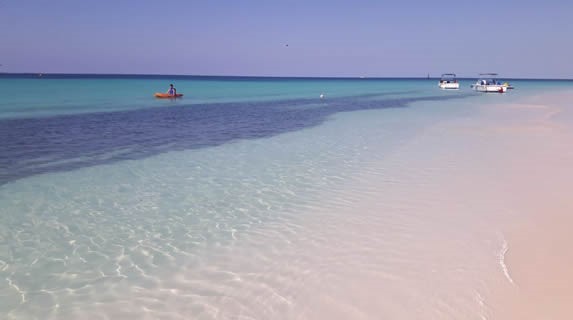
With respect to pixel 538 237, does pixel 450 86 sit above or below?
above

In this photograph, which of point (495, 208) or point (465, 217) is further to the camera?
point (495, 208)

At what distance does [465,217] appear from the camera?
21.6ft

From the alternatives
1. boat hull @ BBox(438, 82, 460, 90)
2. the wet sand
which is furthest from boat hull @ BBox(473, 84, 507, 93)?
the wet sand

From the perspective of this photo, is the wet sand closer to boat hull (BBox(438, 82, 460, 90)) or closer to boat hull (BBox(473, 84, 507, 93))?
boat hull (BBox(473, 84, 507, 93))

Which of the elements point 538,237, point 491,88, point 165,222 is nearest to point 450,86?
point 491,88

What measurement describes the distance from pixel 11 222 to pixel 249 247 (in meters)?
4.02

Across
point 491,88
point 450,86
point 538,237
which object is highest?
point 450,86

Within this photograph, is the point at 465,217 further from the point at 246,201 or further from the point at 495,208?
the point at 246,201

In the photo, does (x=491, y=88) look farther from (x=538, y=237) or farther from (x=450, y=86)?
(x=538, y=237)

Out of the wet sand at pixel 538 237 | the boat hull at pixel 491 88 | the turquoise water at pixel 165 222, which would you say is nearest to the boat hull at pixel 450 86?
the boat hull at pixel 491 88

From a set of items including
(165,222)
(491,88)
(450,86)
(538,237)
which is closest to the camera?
(538,237)

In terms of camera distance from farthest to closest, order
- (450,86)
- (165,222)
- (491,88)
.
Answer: (450,86) < (491,88) < (165,222)

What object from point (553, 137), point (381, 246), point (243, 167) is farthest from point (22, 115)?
point (553, 137)

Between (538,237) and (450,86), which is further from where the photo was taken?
(450,86)
